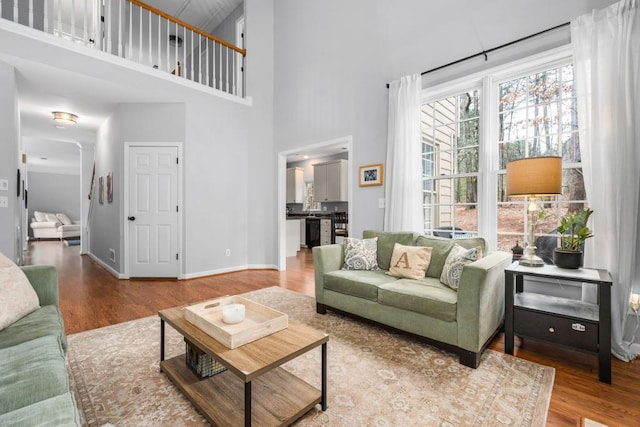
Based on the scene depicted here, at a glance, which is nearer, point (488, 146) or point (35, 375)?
point (35, 375)

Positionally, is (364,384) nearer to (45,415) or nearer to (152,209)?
(45,415)

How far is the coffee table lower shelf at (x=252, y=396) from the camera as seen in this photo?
1.45 m

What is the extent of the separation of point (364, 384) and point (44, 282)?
2.21 meters

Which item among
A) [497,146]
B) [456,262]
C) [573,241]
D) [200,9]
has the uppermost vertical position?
[200,9]

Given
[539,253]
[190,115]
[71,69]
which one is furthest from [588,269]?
[71,69]

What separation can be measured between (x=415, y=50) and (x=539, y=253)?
256 centimetres

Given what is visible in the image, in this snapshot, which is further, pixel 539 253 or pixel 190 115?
pixel 190 115

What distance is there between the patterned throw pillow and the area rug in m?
0.70

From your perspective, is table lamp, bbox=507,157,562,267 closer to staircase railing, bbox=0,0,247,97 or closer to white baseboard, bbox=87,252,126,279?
staircase railing, bbox=0,0,247,97

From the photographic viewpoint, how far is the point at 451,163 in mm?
3361

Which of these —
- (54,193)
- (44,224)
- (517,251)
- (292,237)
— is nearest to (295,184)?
(292,237)

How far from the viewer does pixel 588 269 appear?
7.24ft

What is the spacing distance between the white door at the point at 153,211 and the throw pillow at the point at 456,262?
393 centimetres

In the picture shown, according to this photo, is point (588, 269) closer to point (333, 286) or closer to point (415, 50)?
point (333, 286)
